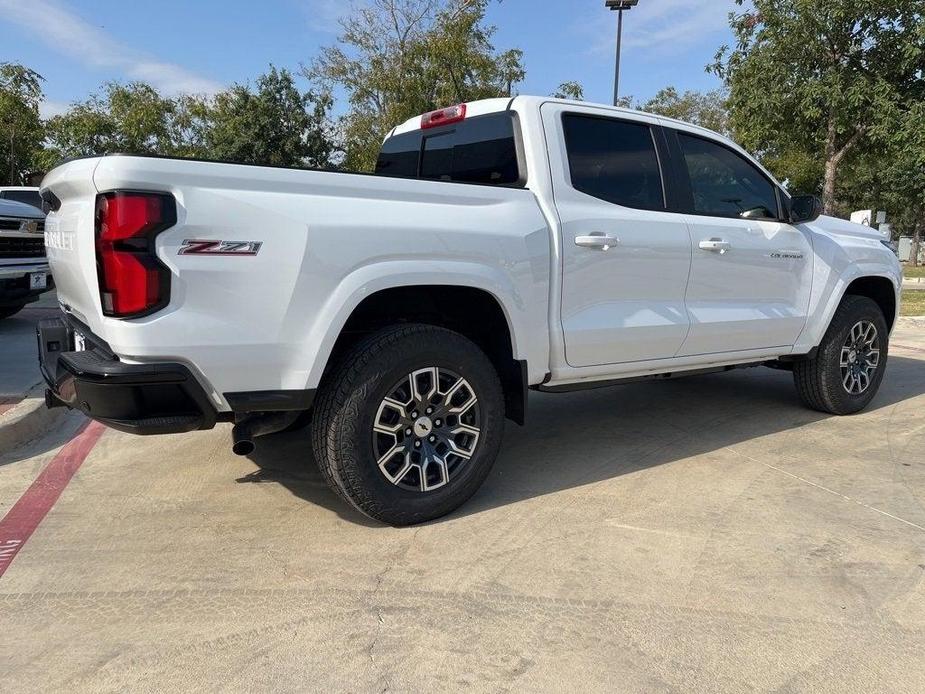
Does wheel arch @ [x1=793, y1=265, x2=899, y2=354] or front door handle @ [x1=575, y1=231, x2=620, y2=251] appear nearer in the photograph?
front door handle @ [x1=575, y1=231, x2=620, y2=251]

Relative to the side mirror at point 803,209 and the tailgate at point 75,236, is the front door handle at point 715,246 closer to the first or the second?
the side mirror at point 803,209

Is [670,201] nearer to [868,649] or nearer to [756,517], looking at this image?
[756,517]

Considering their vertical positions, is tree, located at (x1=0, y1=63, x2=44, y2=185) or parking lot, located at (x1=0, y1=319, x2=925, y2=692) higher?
tree, located at (x1=0, y1=63, x2=44, y2=185)

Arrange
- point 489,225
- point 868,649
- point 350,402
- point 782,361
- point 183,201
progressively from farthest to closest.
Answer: point 782,361 → point 489,225 → point 350,402 → point 183,201 → point 868,649

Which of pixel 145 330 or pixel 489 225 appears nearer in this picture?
pixel 145 330

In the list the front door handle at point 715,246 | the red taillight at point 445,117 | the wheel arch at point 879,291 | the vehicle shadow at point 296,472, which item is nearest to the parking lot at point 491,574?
the vehicle shadow at point 296,472

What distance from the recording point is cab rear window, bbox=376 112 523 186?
11.6ft

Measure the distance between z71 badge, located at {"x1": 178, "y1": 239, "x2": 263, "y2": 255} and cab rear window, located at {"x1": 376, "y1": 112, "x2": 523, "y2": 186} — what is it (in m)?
1.35

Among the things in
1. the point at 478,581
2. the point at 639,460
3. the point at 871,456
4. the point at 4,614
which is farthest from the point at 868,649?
the point at 4,614

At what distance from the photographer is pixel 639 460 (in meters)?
4.11

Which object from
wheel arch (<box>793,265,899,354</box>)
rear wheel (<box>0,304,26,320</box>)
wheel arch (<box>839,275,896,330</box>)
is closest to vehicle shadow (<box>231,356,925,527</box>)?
wheel arch (<box>793,265,899,354</box>)

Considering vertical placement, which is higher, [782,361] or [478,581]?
[782,361]

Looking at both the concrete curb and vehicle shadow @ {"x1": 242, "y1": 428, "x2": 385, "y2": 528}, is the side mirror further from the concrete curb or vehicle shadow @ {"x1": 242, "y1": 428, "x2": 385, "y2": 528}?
the concrete curb

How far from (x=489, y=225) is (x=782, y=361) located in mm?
2876
